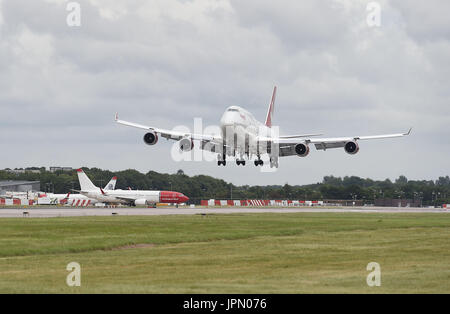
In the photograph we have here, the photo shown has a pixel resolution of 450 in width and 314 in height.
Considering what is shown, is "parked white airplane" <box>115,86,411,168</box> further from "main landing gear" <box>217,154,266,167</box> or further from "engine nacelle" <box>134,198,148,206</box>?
"engine nacelle" <box>134,198,148,206</box>

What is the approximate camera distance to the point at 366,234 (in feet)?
213

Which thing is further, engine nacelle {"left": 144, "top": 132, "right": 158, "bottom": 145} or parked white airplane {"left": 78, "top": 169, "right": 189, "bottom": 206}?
parked white airplane {"left": 78, "top": 169, "right": 189, "bottom": 206}

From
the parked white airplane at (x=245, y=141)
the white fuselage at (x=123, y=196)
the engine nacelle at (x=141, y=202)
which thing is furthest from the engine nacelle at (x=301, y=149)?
the white fuselage at (x=123, y=196)

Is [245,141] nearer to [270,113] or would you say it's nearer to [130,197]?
[270,113]

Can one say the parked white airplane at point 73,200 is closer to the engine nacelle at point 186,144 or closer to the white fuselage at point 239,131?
the engine nacelle at point 186,144

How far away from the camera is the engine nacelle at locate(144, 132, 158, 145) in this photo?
264 feet

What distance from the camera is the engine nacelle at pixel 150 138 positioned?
8056cm

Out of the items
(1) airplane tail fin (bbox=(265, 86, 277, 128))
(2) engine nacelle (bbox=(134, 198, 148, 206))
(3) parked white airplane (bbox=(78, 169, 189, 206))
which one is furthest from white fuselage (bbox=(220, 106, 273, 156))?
(3) parked white airplane (bbox=(78, 169, 189, 206))

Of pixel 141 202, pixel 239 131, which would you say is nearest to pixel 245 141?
pixel 239 131
